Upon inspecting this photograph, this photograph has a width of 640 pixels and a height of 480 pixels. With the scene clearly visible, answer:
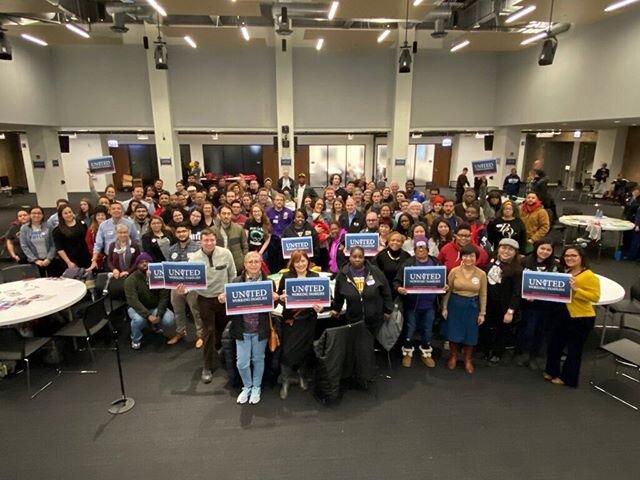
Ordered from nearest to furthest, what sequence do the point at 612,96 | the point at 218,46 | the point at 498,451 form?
1. the point at 498,451
2. the point at 612,96
3. the point at 218,46

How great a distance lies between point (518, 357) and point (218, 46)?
12010 mm

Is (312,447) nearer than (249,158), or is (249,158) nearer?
(312,447)

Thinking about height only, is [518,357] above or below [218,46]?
below

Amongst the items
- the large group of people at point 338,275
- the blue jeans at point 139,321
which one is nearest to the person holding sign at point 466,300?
the large group of people at point 338,275

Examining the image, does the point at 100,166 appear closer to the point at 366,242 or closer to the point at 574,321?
the point at 366,242

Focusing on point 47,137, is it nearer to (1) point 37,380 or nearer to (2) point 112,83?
(2) point 112,83

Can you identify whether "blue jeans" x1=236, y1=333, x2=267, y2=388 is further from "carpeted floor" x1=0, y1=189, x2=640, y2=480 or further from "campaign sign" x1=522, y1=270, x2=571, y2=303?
"campaign sign" x1=522, y1=270, x2=571, y2=303

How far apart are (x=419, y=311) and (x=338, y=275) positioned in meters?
1.13

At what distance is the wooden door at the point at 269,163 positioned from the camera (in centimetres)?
1975

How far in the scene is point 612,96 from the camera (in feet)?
30.6

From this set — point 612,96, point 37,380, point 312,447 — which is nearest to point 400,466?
point 312,447

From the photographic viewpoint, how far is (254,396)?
3850mm

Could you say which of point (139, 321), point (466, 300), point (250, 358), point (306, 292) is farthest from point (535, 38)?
point (139, 321)

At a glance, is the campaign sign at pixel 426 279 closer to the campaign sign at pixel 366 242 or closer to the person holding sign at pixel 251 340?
the campaign sign at pixel 366 242
